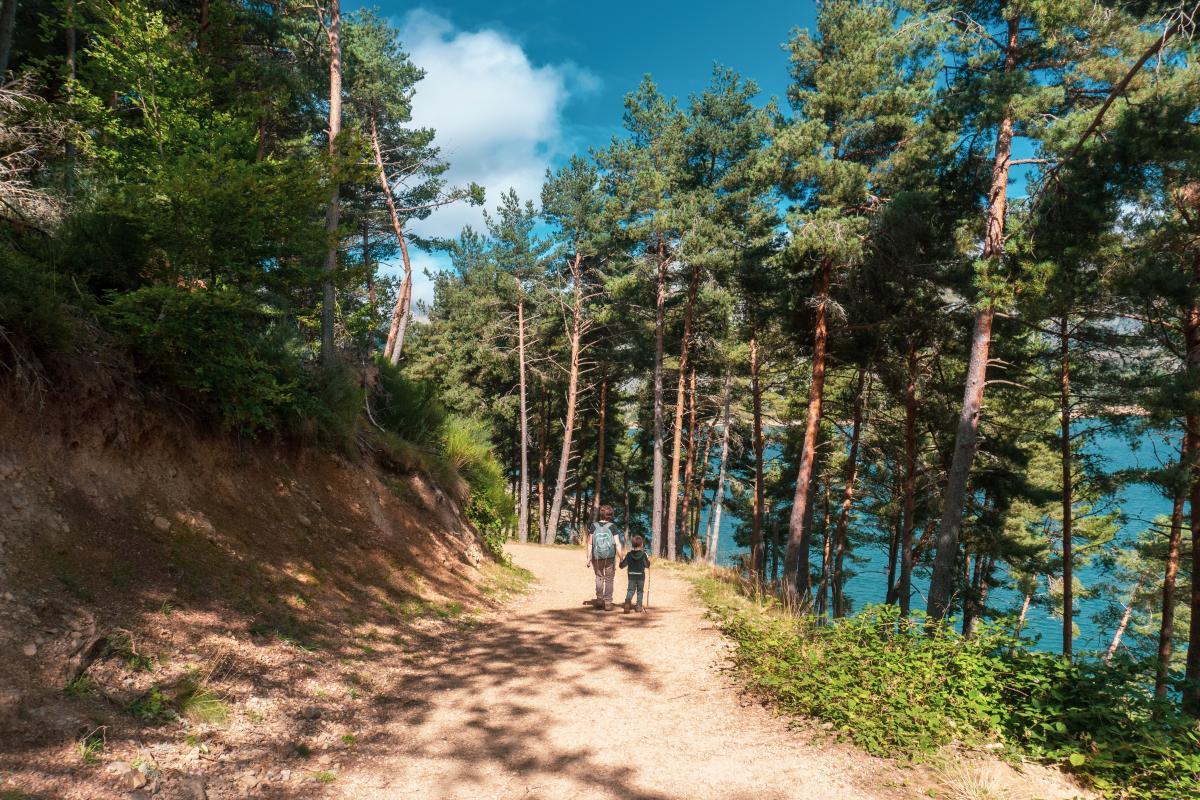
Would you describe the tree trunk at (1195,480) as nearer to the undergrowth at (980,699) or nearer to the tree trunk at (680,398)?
the undergrowth at (980,699)

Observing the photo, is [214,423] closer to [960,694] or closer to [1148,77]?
[960,694]

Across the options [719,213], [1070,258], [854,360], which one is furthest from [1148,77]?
[719,213]

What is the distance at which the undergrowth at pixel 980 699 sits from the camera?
377 cm

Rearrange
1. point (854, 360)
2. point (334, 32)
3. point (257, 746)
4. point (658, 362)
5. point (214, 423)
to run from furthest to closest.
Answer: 1. point (658, 362)
2. point (854, 360)
3. point (334, 32)
4. point (214, 423)
5. point (257, 746)

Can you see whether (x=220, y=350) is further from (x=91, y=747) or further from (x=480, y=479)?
(x=480, y=479)

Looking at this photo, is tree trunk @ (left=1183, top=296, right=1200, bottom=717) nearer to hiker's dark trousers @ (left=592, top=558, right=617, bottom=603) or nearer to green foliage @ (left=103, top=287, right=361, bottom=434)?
hiker's dark trousers @ (left=592, top=558, right=617, bottom=603)

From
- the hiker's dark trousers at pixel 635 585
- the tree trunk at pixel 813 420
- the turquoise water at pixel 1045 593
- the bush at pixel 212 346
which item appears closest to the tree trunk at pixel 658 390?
the turquoise water at pixel 1045 593

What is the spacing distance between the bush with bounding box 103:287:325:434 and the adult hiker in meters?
4.78

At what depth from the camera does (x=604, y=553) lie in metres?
8.93

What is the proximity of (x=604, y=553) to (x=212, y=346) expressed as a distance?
603 centimetres

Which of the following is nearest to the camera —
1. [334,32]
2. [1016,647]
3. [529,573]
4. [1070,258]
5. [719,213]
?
[1016,647]

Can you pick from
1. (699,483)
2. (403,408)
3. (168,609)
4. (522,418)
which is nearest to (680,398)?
(522,418)

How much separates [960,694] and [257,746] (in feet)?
18.2

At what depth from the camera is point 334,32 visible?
9859mm
